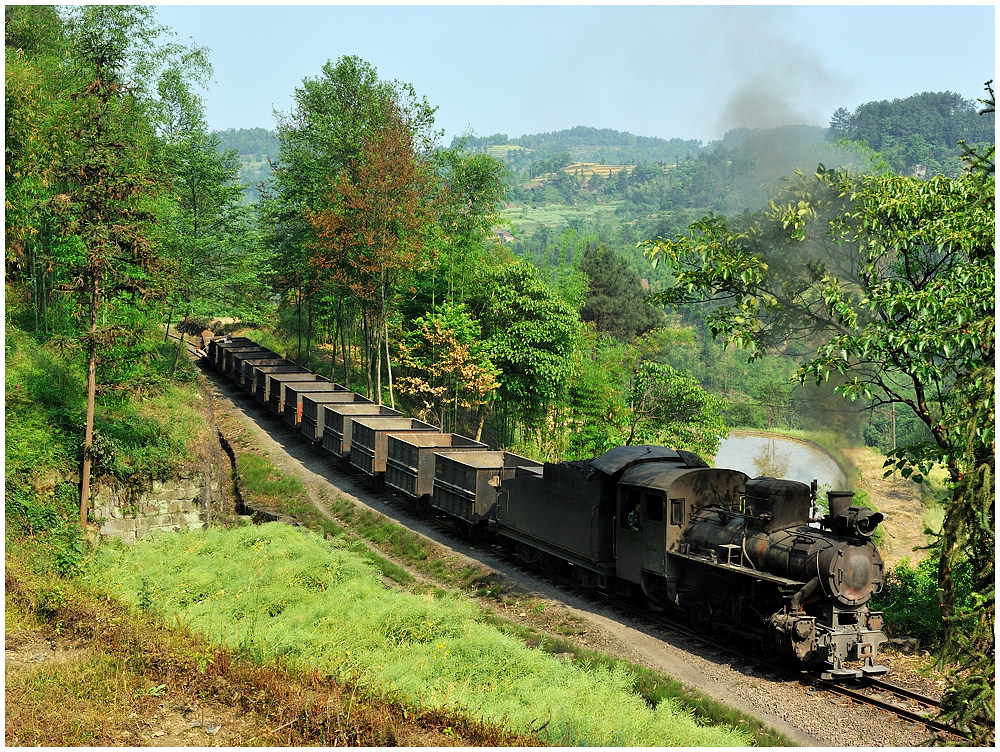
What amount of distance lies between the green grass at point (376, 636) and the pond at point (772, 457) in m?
36.1

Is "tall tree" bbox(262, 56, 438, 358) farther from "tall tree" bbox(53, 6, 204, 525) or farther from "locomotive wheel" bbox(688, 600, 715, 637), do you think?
"locomotive wheel" bbox(688, 600, 715, 637)

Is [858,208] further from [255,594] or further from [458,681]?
[255,594]

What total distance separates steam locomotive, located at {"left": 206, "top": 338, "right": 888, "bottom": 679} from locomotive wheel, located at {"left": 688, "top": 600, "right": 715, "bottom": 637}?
0.07ft

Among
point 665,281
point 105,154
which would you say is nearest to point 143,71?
point 105,154

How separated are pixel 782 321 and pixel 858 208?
2.83m

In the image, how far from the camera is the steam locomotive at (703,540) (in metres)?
13.8

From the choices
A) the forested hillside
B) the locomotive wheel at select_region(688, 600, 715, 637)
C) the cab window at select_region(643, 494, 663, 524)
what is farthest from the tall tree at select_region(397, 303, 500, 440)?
the locomotive wheel at select_region(688, 600, 715, 637)

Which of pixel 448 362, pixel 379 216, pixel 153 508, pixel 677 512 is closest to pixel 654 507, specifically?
pixel 677 512

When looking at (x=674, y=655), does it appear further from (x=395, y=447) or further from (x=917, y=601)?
(x=395, y=447)

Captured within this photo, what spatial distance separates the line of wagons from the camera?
2262cm

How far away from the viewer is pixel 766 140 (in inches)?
1229

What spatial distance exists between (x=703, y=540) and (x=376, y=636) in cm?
650

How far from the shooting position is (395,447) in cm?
2678

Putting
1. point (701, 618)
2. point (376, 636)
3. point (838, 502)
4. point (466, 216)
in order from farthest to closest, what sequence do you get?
point (466, 216) < point (701, 618) < point (376, 636) < point (838, 502)
